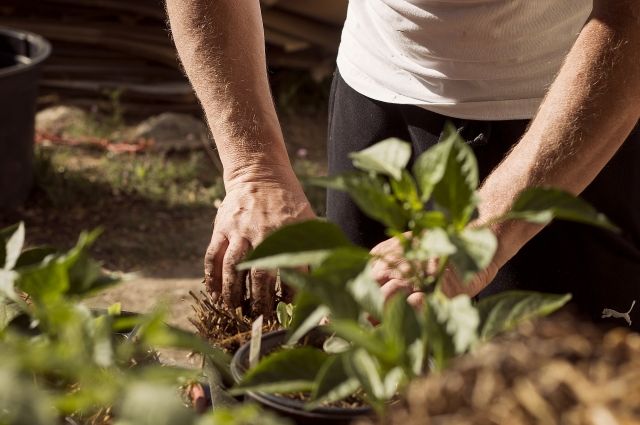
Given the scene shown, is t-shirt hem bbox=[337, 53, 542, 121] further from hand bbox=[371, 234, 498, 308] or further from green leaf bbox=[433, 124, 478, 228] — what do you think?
green leaf bbox=[433, 124, 478, 228]

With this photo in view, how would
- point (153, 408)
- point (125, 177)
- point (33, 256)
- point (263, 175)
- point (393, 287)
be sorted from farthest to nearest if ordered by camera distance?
point (125, 177), point (263, 175), point (393, 287), point (33, 256), point (153, 408)

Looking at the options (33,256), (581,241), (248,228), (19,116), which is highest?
(33,256)

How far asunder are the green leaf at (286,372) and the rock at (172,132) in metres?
3.95

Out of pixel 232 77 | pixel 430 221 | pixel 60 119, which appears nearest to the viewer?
pixel 430 221

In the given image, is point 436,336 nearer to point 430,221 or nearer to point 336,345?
point 430,221

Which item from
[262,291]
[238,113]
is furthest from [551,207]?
[238,113]

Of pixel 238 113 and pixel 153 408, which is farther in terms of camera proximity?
pixel 238 113

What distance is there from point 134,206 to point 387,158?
356cm

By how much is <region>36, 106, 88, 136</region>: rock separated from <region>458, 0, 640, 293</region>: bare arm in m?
3.79

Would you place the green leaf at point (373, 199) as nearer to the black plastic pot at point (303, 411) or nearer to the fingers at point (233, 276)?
the black plastic pot at point (303, 411)

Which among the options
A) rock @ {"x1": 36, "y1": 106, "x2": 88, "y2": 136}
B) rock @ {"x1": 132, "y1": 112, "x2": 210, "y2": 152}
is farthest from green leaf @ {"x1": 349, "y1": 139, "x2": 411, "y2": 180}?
rock @ {"x1": 36, "y1": 106, "x2": 88, "y2": 136}

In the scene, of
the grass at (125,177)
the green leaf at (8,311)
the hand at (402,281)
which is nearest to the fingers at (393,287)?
the hand at (402,281)

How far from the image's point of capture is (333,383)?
774 mm

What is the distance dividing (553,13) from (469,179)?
974 millimetres
